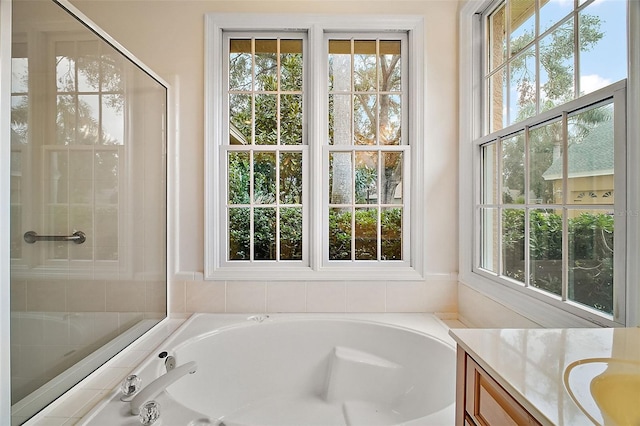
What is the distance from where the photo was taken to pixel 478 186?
177 cm

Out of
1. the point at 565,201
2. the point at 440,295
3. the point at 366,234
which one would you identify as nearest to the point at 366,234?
the point at 366,234

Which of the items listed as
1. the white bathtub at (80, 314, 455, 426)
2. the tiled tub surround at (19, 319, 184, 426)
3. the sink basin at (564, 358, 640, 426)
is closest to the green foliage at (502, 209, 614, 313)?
the sink basin at (564, 358, 640, 426)

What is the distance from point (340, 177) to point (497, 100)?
927 mm

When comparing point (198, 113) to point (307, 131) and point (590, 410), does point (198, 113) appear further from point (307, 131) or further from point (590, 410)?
point (590, 410)

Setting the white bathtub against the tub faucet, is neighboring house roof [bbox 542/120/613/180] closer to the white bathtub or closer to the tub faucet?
the white bathtub

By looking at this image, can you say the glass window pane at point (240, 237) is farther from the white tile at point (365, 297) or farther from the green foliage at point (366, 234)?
the white tile at point (365, 297)

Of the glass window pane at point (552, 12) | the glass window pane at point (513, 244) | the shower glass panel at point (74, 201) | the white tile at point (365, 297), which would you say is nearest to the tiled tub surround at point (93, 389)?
the shower glass panel at point (74, 201)

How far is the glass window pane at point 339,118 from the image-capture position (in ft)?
6.49

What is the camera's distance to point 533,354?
734mm

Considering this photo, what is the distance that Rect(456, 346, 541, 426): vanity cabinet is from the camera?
638 mm

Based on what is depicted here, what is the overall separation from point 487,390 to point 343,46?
193 centimetres

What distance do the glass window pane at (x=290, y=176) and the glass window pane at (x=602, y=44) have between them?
137 centimetres

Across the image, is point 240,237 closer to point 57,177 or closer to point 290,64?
point 57,177

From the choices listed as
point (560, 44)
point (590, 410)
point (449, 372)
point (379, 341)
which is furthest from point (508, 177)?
point (590, 410)
